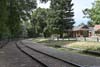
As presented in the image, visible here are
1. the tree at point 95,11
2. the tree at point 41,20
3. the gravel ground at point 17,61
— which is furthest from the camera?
the tree at point 41,20

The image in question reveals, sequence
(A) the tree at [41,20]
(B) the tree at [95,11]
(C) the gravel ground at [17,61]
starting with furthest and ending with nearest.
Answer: (A) the tree at [41,20]
(B) the tree at [95,11]
(C) the gravel ground at [17,61]

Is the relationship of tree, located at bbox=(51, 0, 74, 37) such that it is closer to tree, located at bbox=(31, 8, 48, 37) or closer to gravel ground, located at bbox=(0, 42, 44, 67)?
tree, located at bbox=(31, 8, 48, 37)

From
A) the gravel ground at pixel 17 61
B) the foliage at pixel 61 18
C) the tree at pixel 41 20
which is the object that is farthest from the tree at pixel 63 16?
the gravel ground at pixel 17 61

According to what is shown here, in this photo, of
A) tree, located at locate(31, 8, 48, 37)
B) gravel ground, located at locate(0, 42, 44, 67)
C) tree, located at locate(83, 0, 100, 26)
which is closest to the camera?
gravel ground, located at locate(0, 42, 44, 67)

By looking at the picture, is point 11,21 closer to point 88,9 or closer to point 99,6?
point 99,6

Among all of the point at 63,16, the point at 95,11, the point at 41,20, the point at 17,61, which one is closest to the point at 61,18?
the point at 63,16

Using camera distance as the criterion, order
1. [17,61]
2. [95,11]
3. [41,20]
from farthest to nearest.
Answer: [41,20] < [95,11] < [17,61]

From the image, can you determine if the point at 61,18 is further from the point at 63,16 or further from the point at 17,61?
the point at 17,61

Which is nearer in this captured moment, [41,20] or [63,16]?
[63,16]

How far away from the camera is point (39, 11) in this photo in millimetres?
120938

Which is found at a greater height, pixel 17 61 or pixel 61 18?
pixel 61 18

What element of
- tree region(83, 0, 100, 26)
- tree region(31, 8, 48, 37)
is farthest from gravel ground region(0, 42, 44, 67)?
tree region(31, 8, 48, 37)

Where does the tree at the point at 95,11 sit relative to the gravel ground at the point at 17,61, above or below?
above

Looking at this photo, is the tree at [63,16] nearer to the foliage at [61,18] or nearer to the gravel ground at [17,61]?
the foliage at [61,18]
